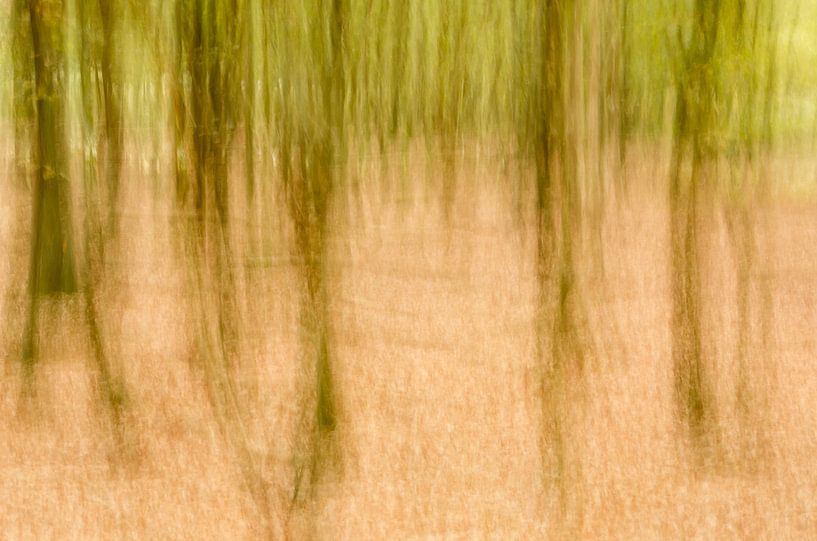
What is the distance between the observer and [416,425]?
11.3ft

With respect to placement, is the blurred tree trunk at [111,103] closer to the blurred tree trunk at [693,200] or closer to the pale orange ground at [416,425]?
the pale orange ground at [416,425]

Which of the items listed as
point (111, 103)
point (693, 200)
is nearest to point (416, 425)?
point (693, 200)

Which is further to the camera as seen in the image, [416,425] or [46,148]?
[46,148]

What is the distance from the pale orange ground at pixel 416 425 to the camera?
2.76m

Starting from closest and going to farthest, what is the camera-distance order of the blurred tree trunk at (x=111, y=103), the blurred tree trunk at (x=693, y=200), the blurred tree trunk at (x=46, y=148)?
the blurred tree trunk at (x=693, y=200) < the blurred tree trunk at (x=111, y=103) < the blurred tree trunk at (x=46, y=148)

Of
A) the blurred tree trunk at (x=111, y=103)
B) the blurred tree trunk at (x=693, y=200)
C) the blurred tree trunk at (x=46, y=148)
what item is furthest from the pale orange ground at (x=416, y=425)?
the blurred tree trunk at (x=111, y=103)

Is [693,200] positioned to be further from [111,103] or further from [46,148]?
[46,148]

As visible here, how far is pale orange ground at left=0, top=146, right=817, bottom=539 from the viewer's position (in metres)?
2.76

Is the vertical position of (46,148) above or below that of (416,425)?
above

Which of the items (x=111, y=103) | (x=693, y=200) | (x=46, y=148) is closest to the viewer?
(x=693, y=200)

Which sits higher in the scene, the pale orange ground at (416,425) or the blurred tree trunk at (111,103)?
the blurred tree trunk at (111,103)

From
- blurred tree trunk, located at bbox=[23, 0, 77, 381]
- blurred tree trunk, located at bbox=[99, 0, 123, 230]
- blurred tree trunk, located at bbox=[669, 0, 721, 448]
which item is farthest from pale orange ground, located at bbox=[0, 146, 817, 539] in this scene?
blurred tree trunk, located at bbox=[99, 0, 123, 230]

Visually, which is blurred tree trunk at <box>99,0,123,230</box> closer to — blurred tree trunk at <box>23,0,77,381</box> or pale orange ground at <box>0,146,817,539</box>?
blurred tree trunk at <box>23,0,77,381</box>

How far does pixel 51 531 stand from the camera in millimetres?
2729
